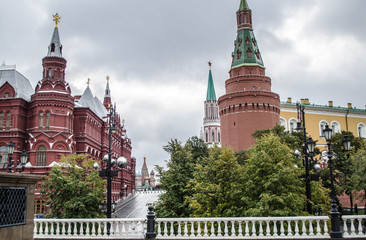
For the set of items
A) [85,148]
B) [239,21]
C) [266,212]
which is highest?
A: [239,21]

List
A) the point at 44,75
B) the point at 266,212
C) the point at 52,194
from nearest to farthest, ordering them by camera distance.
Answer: the point at 266,212, the point at 52,194, the point at 44,75

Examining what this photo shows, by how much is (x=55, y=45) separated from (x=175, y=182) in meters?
32.5

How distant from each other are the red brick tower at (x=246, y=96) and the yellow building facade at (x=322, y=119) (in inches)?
366

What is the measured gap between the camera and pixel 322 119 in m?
69.1

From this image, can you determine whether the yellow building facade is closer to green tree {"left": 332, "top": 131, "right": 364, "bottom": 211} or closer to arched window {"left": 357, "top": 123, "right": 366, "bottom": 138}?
arched window {"left": 357, "top": 123, "right": 366, "bottom": 138}

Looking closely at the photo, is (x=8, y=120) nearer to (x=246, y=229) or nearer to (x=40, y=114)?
(x=40, y=114)

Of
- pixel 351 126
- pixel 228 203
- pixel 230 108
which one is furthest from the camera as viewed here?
pixel 351 126

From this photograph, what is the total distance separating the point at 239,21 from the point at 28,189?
58.1 metres

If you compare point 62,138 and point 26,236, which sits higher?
point 62,138

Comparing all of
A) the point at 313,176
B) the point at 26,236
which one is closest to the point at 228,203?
the point at 313,176

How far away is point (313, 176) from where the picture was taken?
57.9ft

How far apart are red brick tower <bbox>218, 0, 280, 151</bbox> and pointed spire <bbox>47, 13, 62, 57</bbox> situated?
88.0 ft

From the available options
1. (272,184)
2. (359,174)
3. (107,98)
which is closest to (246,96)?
(359,174)

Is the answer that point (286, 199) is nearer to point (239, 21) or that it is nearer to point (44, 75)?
point (44, 75)
